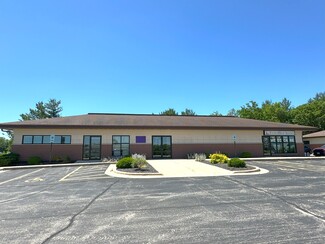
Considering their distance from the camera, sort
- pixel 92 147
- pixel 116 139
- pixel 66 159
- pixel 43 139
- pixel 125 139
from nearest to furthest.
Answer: pixel 66 159 → pixel 43 139 → pixel 92 147 → pixel 116 139 → pixel 125 139

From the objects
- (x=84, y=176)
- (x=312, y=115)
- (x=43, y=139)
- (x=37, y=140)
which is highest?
(x=312, y=115)

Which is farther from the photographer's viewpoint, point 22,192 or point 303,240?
point 22,192

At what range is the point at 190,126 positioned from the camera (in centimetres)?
2531

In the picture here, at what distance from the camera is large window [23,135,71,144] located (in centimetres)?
2283

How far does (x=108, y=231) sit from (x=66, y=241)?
33.9 inches

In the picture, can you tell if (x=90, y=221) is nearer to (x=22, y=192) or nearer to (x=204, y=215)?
(x=204, y=215)

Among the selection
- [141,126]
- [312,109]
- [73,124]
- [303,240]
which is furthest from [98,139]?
[312,109]

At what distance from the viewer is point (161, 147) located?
83.7 feet

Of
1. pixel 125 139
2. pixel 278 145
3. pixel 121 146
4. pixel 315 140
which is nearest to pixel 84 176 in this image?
pixel 121 146

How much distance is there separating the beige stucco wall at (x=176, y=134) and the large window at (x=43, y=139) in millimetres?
298

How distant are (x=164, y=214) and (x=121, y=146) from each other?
18.9m

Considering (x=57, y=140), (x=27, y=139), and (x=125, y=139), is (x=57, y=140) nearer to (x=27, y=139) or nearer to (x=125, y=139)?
(x=27, y=139)

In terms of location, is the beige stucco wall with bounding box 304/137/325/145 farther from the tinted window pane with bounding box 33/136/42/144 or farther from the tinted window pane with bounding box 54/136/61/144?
the tinted window pane with bounding box 33/136/42/144

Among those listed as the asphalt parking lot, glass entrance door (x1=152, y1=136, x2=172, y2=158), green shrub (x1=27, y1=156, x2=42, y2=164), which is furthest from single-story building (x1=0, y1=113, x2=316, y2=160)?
the asphalt parking lot
